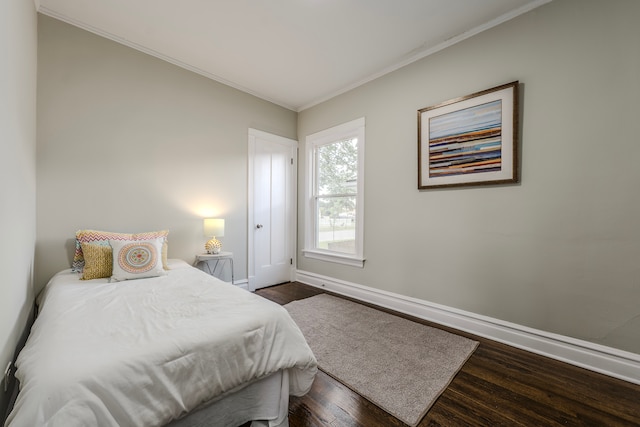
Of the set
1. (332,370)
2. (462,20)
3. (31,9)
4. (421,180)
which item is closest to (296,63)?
(462,20)

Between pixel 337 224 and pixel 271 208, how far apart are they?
1034 mm

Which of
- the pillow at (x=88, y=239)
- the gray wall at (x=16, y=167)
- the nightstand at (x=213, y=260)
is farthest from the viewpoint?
the nightstand at (x=213, y=260)

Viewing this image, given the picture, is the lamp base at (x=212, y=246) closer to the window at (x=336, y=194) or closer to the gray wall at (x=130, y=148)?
the gray wall at (x=130, y=148)

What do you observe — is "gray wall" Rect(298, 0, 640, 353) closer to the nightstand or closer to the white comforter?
the white comforter

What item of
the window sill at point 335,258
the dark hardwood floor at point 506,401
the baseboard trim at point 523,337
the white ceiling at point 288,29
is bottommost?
the dark hardwood floor at point 506,401

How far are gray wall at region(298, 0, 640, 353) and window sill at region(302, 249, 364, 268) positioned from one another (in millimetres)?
605

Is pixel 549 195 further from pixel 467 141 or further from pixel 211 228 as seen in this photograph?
pixel 211 228

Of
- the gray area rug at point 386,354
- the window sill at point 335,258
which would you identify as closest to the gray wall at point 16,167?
the gray area rug at point 386,354

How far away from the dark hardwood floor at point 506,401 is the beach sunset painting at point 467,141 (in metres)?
1.60

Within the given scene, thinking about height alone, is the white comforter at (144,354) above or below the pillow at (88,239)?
below

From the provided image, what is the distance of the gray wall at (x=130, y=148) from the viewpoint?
227cm

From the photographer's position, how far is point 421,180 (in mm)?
2756

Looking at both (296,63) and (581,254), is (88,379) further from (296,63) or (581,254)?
(296,63)

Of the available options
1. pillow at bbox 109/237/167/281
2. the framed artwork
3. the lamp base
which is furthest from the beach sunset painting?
pillow at bbox 109/237/167/281
